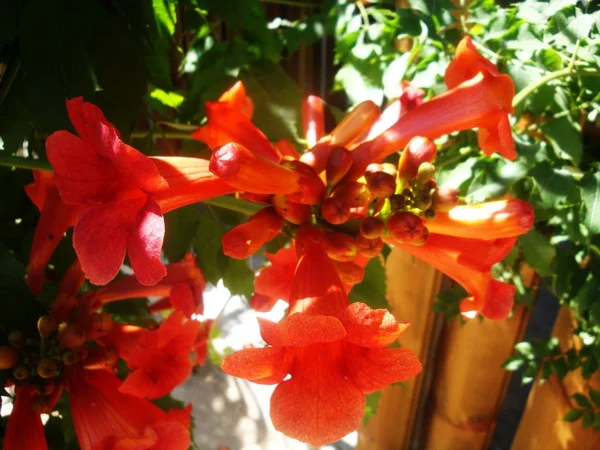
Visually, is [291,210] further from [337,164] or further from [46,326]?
[46,326]

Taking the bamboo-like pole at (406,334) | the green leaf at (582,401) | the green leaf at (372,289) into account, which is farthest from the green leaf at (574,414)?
the green leaf at (372,289)

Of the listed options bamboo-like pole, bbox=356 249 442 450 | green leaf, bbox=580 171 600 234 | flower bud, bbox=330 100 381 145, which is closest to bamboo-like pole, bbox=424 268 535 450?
bamboo-like pole, bbox=356 249 442 450

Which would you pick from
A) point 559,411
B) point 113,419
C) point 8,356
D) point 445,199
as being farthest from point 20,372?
point 559,411

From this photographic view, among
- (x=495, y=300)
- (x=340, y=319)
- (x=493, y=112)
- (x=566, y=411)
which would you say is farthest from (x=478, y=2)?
(x=566, y=411)

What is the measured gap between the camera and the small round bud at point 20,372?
0.68m

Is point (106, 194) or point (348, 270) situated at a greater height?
point (106, 194)

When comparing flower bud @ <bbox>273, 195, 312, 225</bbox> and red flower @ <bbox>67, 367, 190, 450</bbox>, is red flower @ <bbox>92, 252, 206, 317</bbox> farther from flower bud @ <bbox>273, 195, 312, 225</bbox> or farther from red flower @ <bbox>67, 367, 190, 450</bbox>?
flower bud @ <bbox>273, 195, 312, 225</bbox>

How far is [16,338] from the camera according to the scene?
0.66 meters

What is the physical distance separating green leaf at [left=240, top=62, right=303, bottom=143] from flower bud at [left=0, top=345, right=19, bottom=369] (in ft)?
1.66

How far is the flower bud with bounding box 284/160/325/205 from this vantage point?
63 cm

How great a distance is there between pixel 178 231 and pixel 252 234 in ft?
0.84

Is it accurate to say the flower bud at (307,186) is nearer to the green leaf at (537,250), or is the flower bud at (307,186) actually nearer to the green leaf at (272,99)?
the green leaf at (272,99)

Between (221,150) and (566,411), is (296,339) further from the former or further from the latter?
(566,411)

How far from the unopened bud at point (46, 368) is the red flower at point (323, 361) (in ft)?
1.02
